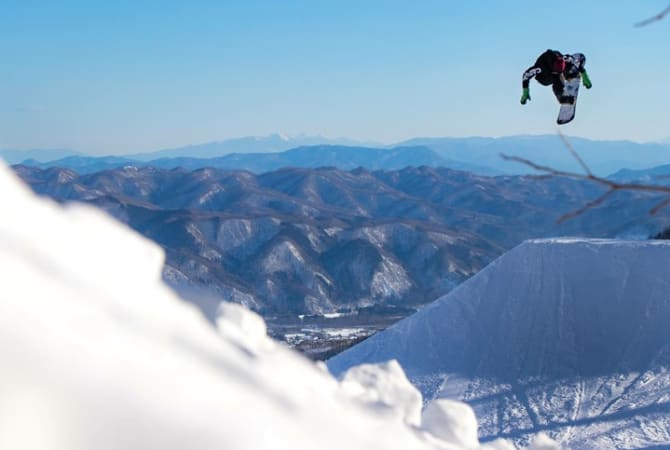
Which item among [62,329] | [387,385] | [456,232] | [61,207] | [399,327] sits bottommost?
[456,232]

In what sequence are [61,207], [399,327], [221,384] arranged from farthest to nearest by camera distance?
[399,327] → [61,207] → [221,384]

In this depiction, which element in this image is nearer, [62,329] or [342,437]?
[62,329]

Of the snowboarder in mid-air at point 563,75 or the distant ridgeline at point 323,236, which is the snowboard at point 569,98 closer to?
the snowboarder in mid-air at point 563,75

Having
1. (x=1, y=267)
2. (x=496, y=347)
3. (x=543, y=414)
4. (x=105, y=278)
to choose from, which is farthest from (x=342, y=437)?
(x=496, y=347)

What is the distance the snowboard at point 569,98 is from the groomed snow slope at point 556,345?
11.3m

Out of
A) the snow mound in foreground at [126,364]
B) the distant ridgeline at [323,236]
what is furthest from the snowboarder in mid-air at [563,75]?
the distant ridgeline at [323,236]

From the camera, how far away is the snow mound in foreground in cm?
94

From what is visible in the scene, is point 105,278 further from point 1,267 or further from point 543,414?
point 543,414

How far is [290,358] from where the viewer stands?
158 cm

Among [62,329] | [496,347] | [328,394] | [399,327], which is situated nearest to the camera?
[62,329]

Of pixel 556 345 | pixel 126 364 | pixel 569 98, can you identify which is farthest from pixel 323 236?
pixel 126 364

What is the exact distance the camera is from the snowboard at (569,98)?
13.3ft

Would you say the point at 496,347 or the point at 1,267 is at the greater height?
the point at 1,267

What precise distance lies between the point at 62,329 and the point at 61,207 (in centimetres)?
43
